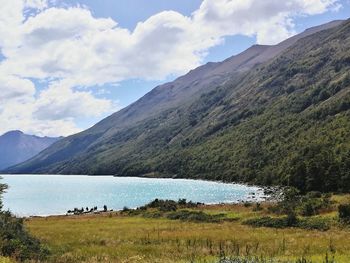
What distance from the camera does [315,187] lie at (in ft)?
429

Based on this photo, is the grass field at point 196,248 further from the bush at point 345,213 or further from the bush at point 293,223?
the bush at point 345,213

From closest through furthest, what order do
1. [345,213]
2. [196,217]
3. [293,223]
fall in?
[345,213] < [293,223] < [196,217]

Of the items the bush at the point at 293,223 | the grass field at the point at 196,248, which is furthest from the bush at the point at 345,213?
the grass field at the point at 196,248

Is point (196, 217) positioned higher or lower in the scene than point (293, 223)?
lower

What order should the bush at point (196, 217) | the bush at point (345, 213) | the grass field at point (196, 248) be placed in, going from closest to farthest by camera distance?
the grass field at point (196, 248) < the bush at point (345, 213) < the bush at point (196, 217)

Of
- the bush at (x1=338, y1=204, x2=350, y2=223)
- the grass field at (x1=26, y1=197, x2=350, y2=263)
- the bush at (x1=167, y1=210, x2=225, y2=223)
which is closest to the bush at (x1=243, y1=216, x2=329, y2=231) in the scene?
the bush at (x1=338, y1=204, x2=350, y2=223)

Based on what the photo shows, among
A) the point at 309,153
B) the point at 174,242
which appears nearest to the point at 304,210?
the point at 174,242

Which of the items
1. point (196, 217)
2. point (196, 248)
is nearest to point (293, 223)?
point (196, 217)

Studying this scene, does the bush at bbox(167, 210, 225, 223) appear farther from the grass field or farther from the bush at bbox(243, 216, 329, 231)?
the grass field

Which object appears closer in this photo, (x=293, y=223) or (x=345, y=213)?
(x=345, y=213)

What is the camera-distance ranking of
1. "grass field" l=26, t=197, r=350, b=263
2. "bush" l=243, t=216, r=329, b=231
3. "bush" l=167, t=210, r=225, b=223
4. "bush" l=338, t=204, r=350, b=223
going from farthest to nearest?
"bush" l=167, t=210, r=225, b=223 < "bush" l=243, t=216, r=329, b=231 < "bush" l=338, t=204, r=350, b=223 < "grass field" l=26, t=197, r=350, b=263

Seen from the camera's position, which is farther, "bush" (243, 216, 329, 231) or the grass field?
"bush" (243, 216, 329, 231)

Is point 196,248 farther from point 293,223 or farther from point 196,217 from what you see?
point 196,217

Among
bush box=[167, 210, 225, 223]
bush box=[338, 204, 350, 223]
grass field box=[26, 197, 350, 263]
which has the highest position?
bush box=[338, 204, 350, 223]
